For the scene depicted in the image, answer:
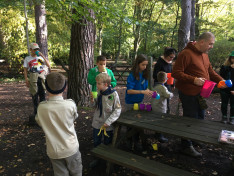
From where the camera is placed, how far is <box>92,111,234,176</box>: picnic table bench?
7.22 ft

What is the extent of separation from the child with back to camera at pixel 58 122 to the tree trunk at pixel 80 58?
3.53m

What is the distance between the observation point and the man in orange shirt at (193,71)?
285 centimetres

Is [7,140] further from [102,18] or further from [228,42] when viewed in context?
[228,42]

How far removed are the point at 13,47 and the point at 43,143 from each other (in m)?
12.3

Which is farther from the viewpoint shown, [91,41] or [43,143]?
[91,41]

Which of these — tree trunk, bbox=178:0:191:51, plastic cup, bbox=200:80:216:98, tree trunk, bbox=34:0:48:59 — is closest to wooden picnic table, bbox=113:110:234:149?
plastic cup, bbox=200:80:216:98

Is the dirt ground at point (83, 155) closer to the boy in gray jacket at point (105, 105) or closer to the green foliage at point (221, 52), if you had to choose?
the boy in gray jacket at point (105, 105)

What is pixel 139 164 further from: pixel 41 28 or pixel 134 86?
pixel 41 28

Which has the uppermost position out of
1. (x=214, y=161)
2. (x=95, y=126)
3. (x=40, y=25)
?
(x=40, y=25)

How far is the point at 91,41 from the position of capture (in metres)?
5.52

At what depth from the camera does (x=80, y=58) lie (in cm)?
542

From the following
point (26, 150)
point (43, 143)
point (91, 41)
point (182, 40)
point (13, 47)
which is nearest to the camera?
point (26, 150)

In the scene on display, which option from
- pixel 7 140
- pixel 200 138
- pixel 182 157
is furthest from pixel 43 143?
pixel 200 138

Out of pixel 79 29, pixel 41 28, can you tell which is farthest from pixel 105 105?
pixel 41 28
